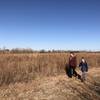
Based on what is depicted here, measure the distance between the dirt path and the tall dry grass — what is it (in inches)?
31.5

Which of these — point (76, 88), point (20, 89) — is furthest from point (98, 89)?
point (20, 89)

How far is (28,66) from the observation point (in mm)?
16438

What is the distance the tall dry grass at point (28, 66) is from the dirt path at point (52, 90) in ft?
2.62

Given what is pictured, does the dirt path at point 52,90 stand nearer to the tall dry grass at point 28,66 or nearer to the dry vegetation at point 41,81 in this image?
the dry vegetation at point 41,81

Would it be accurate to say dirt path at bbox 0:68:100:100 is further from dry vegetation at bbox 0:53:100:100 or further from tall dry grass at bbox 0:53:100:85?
Answer: tall dry grass at bbox 0:53:100:85

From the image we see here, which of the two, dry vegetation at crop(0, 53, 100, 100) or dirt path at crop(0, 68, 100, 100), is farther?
dry vegetation at crop(0, 53, 100, 100)

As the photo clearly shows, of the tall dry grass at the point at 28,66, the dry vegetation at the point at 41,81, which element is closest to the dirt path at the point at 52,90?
the dry vegetation at the point at 41,81

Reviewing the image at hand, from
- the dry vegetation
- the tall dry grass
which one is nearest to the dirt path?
the dry vegetation

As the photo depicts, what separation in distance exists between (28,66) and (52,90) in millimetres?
4128

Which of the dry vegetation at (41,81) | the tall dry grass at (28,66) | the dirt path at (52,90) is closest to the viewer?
the dirt path at (52,90)

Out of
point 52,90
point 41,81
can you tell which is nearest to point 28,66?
point 41,81

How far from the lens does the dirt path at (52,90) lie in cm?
1177

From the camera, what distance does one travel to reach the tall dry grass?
14.5 metres

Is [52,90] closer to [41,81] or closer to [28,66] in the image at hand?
[41,81]
